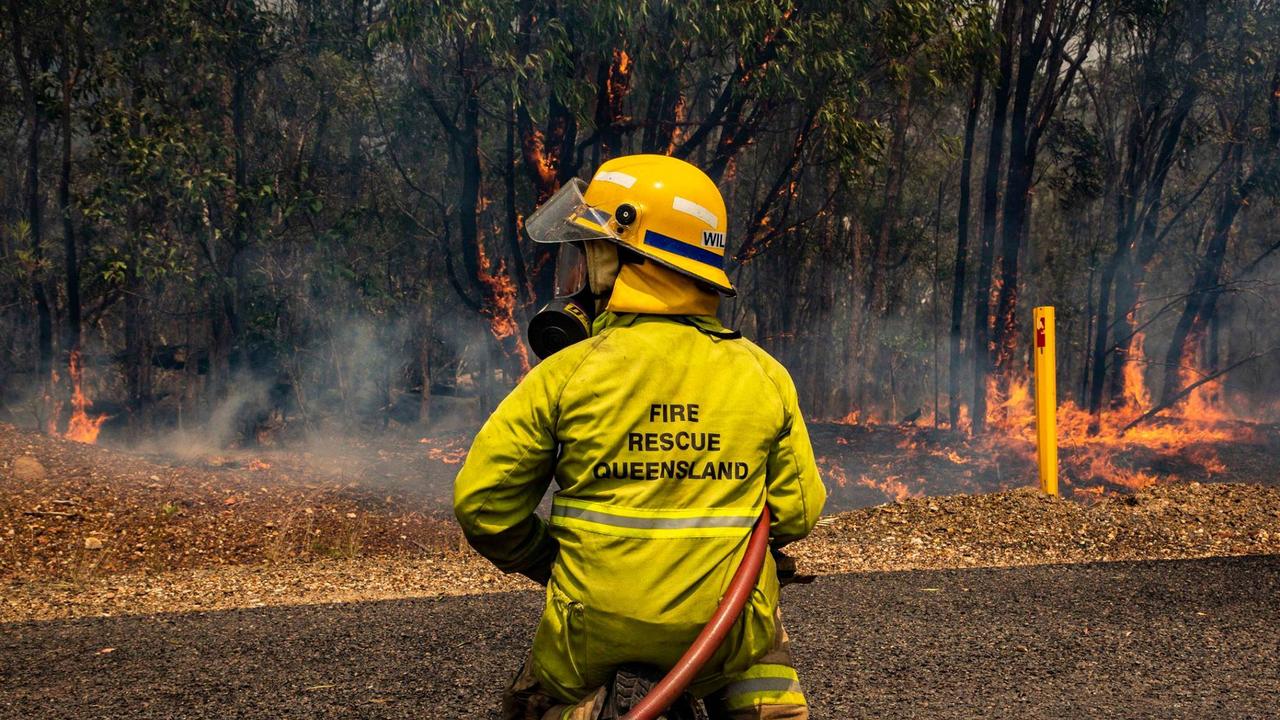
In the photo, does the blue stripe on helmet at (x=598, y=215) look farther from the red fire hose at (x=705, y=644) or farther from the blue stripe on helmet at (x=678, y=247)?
the red fire hose at (x=705, y=644)

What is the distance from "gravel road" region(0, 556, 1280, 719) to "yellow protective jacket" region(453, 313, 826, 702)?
2.46 m

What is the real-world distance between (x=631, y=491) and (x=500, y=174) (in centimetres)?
2048

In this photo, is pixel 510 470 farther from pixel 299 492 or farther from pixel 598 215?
pixel 299 492

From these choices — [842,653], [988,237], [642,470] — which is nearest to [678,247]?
[642,470]

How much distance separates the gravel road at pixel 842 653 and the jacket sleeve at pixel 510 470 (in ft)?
8.01

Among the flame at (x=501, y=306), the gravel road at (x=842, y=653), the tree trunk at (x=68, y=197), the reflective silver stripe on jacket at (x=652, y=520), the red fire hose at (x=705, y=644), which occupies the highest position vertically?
the tree trunk at (x=68, y=197)

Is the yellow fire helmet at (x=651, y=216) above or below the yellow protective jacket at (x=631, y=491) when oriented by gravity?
above

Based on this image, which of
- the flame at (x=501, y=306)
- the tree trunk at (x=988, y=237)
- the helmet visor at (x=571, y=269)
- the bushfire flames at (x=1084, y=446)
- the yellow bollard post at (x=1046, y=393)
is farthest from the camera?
the tree trunk at (x=988, y=237)

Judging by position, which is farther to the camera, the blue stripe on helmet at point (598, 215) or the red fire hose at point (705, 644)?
the blue stripe on helmet at point (598, 215)

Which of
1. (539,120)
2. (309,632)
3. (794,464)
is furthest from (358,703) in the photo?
(539,120)

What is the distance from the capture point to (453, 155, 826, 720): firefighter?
2.25 meters

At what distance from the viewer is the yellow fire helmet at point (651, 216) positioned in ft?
8.00

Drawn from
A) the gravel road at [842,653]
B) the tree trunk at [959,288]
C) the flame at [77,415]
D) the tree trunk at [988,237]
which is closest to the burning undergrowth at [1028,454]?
the tree trunk at [988,237]

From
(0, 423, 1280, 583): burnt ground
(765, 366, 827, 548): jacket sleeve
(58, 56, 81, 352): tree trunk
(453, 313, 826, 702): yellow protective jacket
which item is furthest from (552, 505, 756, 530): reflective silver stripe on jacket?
(58, 56, 81, 352): tree trunk
